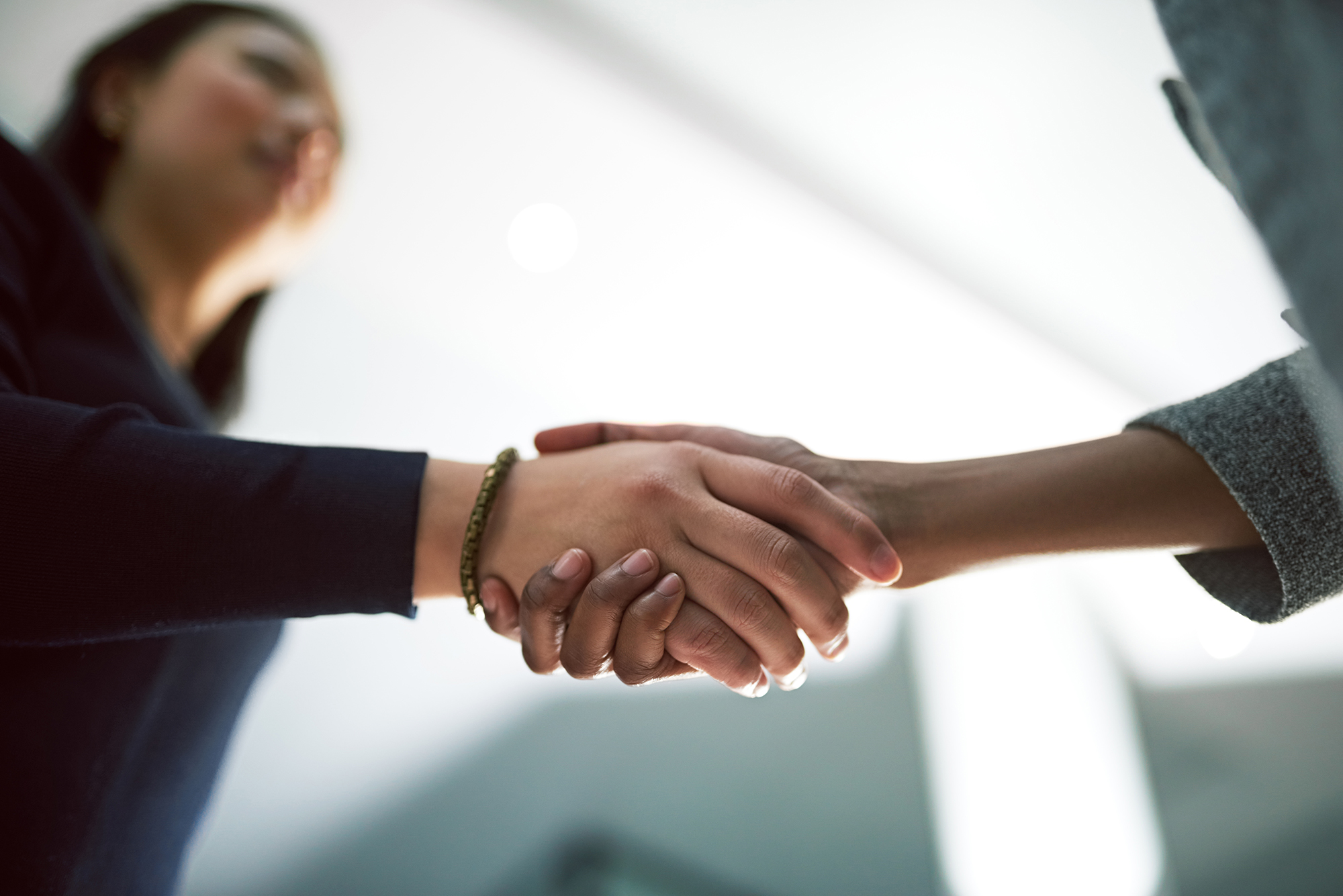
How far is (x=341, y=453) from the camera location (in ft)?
1.83

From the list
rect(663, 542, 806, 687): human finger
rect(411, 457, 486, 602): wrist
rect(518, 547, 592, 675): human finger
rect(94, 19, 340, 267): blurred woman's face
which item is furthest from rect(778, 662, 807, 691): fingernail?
rect(94, 19, 340, 267): blurred woman's face

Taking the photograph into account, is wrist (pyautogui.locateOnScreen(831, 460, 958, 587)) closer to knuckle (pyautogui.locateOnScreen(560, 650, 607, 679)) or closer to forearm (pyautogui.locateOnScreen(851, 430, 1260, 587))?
forearm (pyautogui.locateOnScreen(851, 430, 1260, 587))

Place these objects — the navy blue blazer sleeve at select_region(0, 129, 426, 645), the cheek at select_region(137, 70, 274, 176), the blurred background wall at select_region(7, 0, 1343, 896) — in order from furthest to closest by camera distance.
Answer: the blurred background wall at select_region(7, 0, 1343, 896) < the cheek at select_region(137, 70, 274, 176) < the navy blue blazer sleeve at select_region(0, 129, 426, 645)

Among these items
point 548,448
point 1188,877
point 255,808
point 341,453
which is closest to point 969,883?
point 1188,877

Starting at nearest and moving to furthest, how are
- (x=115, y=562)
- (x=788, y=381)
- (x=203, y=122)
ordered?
(x=115, y=562), (x=203, y=122), (x=788, y=381)

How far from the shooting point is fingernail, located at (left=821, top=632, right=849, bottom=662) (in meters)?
0.64

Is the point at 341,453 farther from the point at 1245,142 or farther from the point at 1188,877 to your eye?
the point at 1188,877

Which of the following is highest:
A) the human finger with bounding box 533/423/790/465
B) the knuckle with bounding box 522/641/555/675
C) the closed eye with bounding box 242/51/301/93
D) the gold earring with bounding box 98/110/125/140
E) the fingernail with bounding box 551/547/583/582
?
the closed eye with bounding box 242/51/301/93

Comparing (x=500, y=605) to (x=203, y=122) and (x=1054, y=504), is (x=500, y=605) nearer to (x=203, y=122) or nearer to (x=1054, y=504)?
(x=1054, y=504)

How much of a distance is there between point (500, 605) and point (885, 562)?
0.38m

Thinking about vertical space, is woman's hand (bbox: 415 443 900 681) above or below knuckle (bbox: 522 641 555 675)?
above

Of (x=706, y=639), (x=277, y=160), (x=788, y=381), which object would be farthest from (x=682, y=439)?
(x=788, y=381)

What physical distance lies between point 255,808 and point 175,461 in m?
1.59

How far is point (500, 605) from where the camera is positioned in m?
0.64
